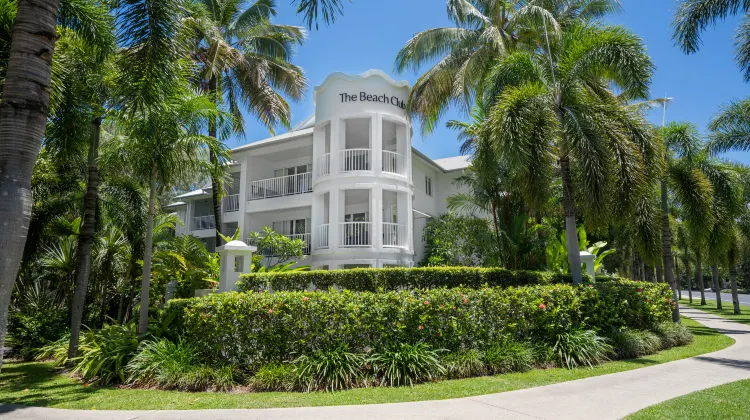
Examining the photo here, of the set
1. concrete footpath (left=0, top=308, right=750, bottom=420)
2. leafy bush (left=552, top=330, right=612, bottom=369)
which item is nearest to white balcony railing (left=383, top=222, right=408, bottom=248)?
leafy bush (left=552, top=330, right=612, bottom=369)

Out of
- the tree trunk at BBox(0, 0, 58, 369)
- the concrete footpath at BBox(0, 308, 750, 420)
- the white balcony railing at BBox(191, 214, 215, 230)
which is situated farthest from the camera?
the white balcony railing at BBox(191, 214, 215, 230)

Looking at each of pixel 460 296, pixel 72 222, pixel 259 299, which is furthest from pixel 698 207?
pixel 72 222

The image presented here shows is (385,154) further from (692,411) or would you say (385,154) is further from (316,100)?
(692,411)

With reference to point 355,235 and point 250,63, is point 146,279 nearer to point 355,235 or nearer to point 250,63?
point 355,235

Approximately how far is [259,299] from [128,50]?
4.70 meters

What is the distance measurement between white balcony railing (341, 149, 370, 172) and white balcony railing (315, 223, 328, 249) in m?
2.42

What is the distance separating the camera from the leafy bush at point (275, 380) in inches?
291

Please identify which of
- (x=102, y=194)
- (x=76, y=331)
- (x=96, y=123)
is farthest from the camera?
(x=102, y=194)

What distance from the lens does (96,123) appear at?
10.9 meters

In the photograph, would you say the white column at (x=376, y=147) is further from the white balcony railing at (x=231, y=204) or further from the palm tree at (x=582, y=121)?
the white balcony railing at (x=231, y=204)

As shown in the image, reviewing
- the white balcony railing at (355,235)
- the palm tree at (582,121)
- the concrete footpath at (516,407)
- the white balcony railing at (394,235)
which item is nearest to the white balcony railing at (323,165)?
the white balcony railing at (355,235)

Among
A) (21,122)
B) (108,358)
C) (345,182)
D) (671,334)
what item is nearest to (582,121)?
(671,334)

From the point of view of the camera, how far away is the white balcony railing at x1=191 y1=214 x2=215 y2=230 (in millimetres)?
23656

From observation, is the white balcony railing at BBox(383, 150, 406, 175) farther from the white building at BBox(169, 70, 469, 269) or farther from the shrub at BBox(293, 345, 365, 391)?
the shrub at BBox(293, 345, 365, 391)
